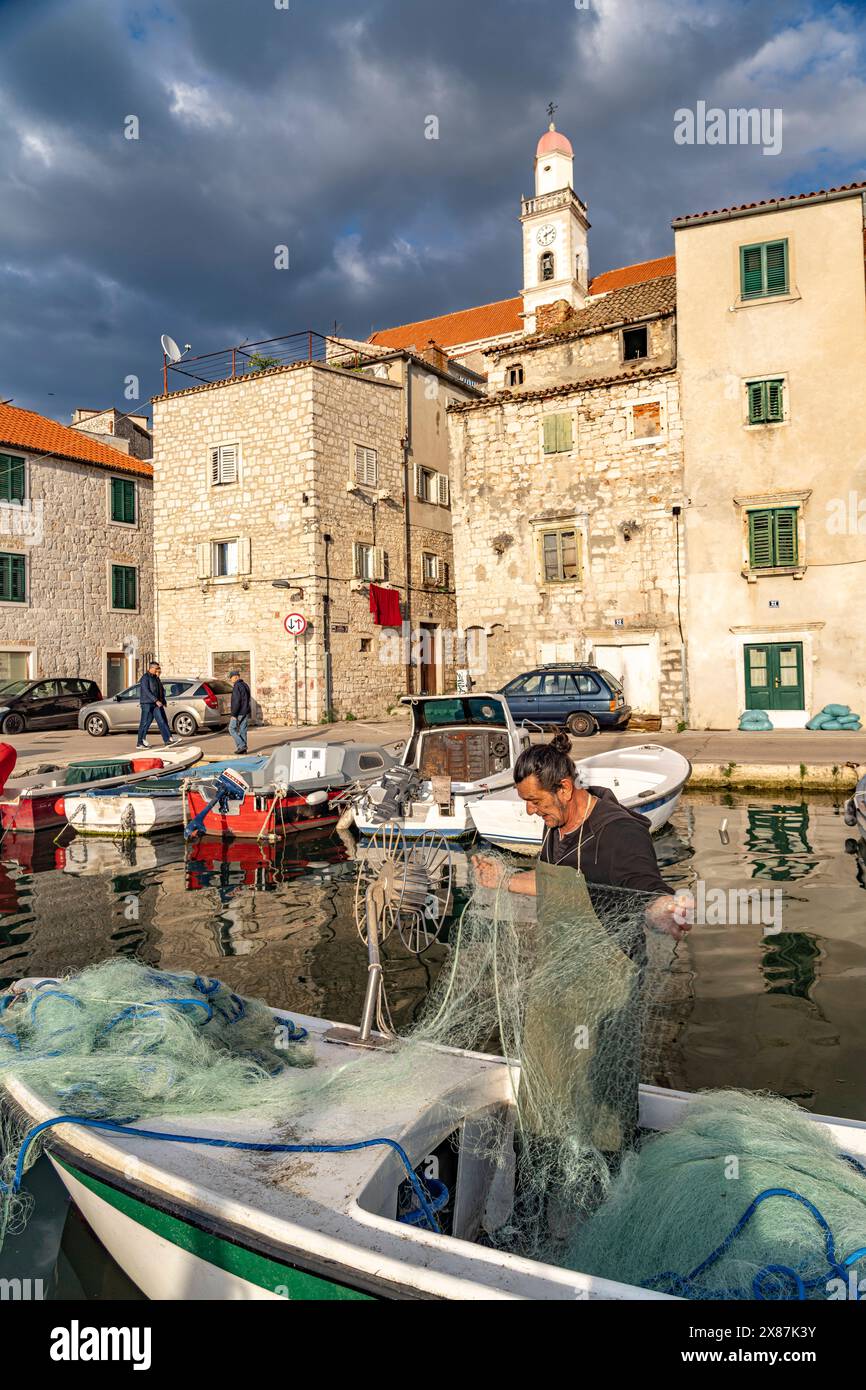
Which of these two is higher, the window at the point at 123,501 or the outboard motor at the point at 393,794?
the window at the point at 123,501

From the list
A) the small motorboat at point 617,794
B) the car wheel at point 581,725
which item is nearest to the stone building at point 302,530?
the car wheel at point 581,725

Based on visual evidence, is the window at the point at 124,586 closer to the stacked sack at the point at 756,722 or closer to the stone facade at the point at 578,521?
the stone facade at the point at 578,521

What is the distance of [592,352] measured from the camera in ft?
86.0

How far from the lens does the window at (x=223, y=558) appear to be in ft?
92.3

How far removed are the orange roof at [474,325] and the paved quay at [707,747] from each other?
36.4 meters

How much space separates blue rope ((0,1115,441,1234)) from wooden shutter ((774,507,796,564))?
72.3 feet

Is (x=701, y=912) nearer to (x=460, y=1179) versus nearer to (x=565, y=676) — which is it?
(x=460, y=1179)

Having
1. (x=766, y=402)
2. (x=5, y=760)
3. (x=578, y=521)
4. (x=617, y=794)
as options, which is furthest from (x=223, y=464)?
(x=617, y=794)

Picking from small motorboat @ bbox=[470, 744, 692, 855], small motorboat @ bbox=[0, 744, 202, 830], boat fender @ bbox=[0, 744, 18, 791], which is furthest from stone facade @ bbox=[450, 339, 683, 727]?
boat fender @ bbox=[0, 744, 18, 791]

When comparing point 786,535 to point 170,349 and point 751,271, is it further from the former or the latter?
point 170,349

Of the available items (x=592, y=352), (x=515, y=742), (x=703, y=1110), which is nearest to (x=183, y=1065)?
(x=703, y=1110)

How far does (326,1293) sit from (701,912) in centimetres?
724

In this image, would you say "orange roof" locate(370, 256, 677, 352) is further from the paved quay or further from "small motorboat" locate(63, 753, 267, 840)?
"small motorboat" locate(63, 753, 267, 840)

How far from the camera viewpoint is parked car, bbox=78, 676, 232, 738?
911 inches
